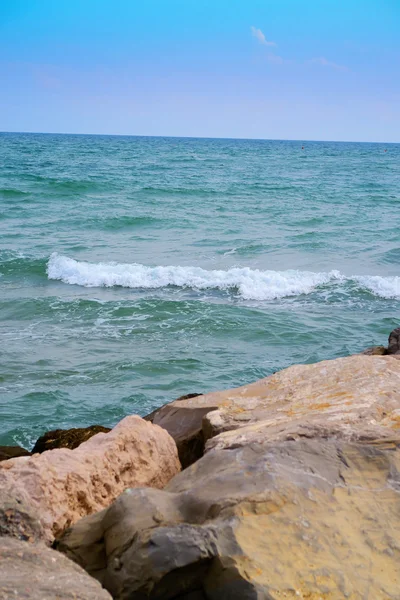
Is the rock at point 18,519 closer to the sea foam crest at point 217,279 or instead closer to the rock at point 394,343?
the rock at point 394,343

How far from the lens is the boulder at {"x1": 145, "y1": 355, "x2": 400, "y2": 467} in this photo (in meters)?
3.69

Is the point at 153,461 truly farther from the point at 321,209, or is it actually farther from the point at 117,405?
the point at 321,209

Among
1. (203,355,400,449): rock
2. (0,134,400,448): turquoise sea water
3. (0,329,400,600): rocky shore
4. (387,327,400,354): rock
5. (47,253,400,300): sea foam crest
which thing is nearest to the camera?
(0,329,400,600): rocky shore

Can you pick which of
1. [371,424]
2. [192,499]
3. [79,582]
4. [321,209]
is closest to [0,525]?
[79,582]

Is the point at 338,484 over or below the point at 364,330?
over

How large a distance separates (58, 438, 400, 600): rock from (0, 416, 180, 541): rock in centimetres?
18

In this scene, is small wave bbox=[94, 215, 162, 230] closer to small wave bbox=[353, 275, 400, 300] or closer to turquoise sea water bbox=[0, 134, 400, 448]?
turquoise sea water bbox=[0, 134, 400, 448]

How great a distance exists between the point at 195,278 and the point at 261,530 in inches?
424

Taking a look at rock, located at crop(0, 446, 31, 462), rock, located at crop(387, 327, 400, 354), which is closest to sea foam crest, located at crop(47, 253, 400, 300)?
rock, located at crop(387, 327, 400, 354)

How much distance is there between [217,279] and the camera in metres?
13.4

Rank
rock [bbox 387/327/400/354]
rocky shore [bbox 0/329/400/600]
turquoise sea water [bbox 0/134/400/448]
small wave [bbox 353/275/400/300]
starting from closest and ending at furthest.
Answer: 1. rocky shore [bbox 0/329/400/600]
2. rock [bbox 387/327/400/354]
3. turquoise sea water [bbox 0/134/400/448]
4. small wave [bbox 353/275/400/300]

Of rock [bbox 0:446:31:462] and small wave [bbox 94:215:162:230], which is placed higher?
small wave [bbox 94:215:162:230]

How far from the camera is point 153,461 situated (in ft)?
12.7

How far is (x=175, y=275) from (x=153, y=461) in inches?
385
